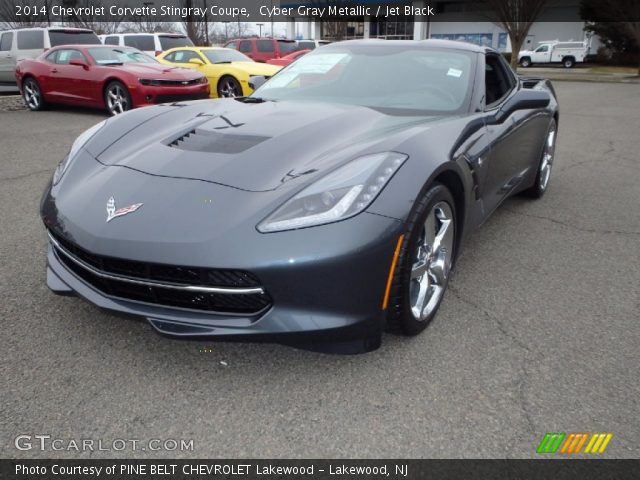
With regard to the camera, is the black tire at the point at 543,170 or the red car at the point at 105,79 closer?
the black tire at the point at 543,170

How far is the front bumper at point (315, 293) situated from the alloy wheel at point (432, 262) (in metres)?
0.36

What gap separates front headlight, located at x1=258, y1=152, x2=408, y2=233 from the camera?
206 cm

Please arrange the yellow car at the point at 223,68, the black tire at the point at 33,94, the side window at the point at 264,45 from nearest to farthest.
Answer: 1. the black tire at the point at 33,94
2. the yellow car at the point at 223,68
3. the side window at the point at 264,45

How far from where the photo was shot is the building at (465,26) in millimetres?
43906

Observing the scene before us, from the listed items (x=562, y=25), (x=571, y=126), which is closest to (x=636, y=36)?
(x=562, y=25)

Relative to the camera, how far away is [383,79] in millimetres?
3451

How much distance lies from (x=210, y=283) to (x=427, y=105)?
184 centimetres

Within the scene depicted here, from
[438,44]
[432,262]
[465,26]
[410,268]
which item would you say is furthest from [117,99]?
[465,26]

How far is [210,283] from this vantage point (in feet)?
6.68

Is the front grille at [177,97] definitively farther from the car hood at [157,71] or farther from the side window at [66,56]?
the side window at [66,56]

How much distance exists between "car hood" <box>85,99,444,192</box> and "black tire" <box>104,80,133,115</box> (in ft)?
22.2

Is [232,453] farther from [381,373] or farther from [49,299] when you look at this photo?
[49,299]

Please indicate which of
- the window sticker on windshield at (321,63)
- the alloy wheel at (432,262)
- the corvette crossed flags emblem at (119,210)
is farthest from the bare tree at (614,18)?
the corvette crossed flags emblem at (119,210)

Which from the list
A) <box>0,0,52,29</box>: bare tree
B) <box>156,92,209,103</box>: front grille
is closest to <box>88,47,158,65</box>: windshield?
<box>156,92,209,103</box>: front grille
